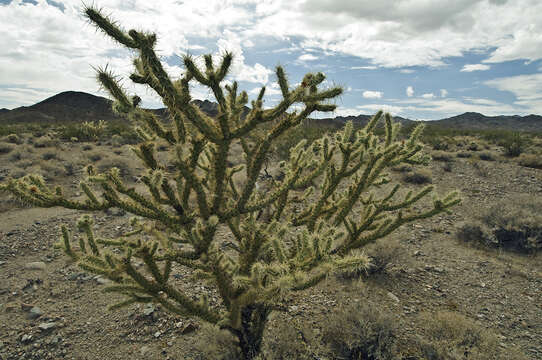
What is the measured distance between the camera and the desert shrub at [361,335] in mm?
3465

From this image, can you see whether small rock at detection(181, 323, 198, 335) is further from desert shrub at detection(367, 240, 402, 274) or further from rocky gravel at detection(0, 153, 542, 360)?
desert shrub at detection(367, 240, 402, 274)

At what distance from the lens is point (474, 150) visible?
650 inches

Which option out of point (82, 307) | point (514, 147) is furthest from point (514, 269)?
point (514, 147)

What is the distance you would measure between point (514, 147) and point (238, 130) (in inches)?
684

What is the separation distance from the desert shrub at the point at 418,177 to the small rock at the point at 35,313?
36.4 feet

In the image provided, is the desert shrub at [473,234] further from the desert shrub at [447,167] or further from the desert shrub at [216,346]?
the desert shrub at [447,167]

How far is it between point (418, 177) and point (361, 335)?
8949 mm

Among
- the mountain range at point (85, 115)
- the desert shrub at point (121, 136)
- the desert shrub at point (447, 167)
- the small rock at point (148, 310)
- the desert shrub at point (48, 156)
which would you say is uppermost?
the mountain range at point (85, 115)

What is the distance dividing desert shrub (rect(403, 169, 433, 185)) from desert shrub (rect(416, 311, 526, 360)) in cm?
773

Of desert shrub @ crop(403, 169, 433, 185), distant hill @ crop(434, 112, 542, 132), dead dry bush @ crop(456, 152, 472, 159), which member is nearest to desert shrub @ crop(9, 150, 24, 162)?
desert shrub @ crop(403, 169, 433, 185)

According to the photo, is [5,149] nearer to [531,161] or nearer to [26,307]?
[26,307]

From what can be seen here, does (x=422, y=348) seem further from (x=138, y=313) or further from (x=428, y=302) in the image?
(x=138, y=313)

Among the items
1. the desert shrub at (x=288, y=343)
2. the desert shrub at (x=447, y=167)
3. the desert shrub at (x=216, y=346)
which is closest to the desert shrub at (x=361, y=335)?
the desert shrub at (x=288, y=343)

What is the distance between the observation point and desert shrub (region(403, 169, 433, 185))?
36.0 ft
